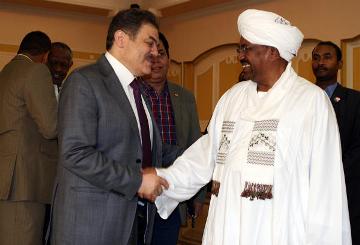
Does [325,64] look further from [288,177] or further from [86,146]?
[86,146]

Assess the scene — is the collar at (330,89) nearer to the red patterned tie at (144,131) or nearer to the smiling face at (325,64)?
the smiling face at (325,64)

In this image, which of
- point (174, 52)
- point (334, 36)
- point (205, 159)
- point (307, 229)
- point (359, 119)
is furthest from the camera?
point (174, 52)

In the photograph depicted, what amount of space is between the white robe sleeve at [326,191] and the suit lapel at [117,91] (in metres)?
0.74

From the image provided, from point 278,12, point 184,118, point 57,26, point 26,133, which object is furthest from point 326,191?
point 57,26

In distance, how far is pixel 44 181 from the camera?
333 cm

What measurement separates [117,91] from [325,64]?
82.6 inches

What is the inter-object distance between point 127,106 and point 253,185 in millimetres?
614

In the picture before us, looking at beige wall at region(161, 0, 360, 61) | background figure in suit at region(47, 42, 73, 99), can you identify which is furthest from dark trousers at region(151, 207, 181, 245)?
beige wall at region(161, 0, 360, 61)

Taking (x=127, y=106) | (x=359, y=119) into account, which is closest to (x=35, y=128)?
(x=127, y=106)

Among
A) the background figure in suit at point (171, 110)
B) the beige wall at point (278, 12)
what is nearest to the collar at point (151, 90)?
Answer: the background figure in suit at point (171, 110)

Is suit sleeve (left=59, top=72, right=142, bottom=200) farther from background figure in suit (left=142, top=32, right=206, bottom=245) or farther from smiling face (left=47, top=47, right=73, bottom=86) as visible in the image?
smiling face (left=47, top=47, right=73, bottom=86)

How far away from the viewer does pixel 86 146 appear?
202 centimetres

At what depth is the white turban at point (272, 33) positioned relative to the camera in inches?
82.6

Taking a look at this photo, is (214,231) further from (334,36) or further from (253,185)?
(334,36)
